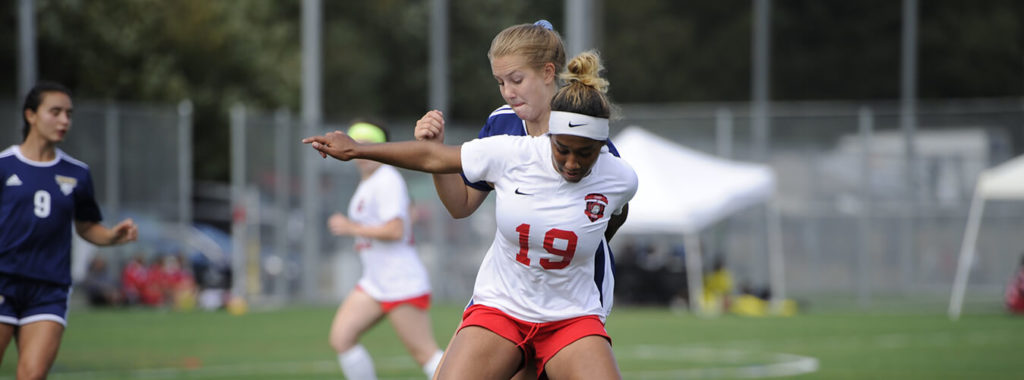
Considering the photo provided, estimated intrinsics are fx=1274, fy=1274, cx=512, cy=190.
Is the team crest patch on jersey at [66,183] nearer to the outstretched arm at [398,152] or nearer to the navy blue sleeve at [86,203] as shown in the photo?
the navy blue sleeve at [86,203]

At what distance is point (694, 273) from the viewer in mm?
22922

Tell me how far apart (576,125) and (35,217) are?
367cm

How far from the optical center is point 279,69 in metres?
34.9

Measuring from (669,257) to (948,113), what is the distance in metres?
6.13

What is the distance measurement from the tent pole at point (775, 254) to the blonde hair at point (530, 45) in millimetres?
19367

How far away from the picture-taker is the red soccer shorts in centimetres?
512

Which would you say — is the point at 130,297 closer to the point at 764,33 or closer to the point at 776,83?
the point at 764,33

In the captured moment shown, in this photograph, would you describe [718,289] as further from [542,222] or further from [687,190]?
[542,222]

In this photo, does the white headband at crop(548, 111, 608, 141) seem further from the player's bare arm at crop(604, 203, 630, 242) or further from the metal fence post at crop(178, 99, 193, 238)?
the metal fence post at crop(178, 99, 193, 238)

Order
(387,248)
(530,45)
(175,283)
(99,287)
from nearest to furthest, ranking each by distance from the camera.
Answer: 1. (530,45)
2. (387,248)
3. (99,287)
4. (175,283)

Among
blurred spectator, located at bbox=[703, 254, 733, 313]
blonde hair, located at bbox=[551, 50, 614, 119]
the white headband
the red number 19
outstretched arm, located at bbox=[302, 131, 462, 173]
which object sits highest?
blonde hair, located at bbox=[551, 50, 614, 119]

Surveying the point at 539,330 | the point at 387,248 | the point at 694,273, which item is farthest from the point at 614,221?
the point at 694,273

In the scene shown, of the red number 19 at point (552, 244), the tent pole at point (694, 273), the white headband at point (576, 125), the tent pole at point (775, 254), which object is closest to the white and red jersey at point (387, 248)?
the red number 19 at point (552, 244)

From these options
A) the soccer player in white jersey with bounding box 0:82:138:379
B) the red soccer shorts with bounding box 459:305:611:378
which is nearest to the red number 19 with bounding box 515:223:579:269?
the red soccer shorts with bounding box 459:305:611:378
